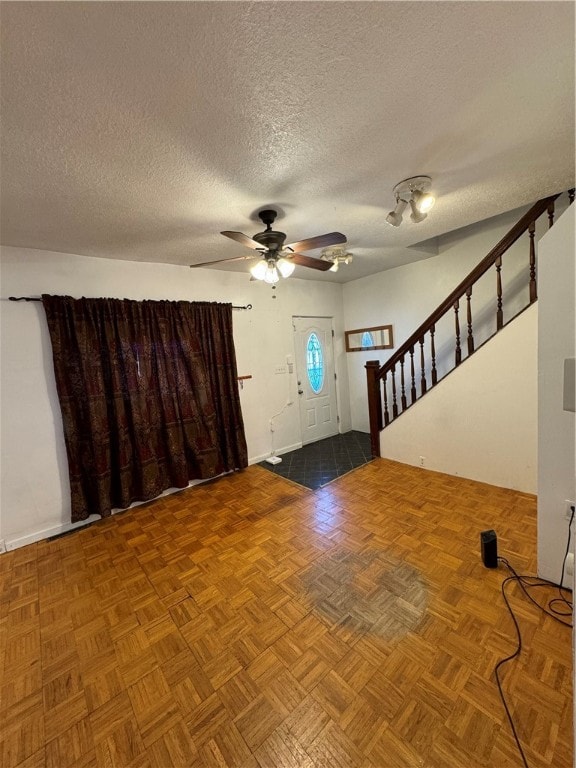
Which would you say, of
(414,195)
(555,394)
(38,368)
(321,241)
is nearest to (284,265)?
(321,241)

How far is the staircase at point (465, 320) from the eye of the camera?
108 inches

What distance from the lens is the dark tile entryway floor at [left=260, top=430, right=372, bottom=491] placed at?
3438mm

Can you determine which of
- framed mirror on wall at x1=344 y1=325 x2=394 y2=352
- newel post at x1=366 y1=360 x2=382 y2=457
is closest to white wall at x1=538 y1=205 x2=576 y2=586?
newel post at x1=366 y1=360 x2=382 y2=457

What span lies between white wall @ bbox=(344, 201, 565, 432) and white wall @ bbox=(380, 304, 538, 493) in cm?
104

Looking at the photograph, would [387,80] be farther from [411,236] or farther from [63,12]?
[411,236]

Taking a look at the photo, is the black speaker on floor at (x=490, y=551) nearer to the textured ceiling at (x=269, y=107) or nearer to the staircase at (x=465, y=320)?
the staircase at (x=465, y=320)

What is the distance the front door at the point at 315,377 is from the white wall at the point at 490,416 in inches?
65.7

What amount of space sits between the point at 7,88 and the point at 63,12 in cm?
43

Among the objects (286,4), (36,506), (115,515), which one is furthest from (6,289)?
(286,4)

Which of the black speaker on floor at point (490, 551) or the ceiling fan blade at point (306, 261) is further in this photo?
the ceiling fan blade at point (306, 261)

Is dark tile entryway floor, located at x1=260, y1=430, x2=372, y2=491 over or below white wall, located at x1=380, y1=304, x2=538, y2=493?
below

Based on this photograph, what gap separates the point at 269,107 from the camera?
1293mm

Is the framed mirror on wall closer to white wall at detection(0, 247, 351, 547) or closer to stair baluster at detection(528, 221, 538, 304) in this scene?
stair baluster at detection(528, 221, 538, 304)

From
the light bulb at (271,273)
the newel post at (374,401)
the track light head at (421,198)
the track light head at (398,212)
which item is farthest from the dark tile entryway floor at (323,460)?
the track light head at (421,198)
